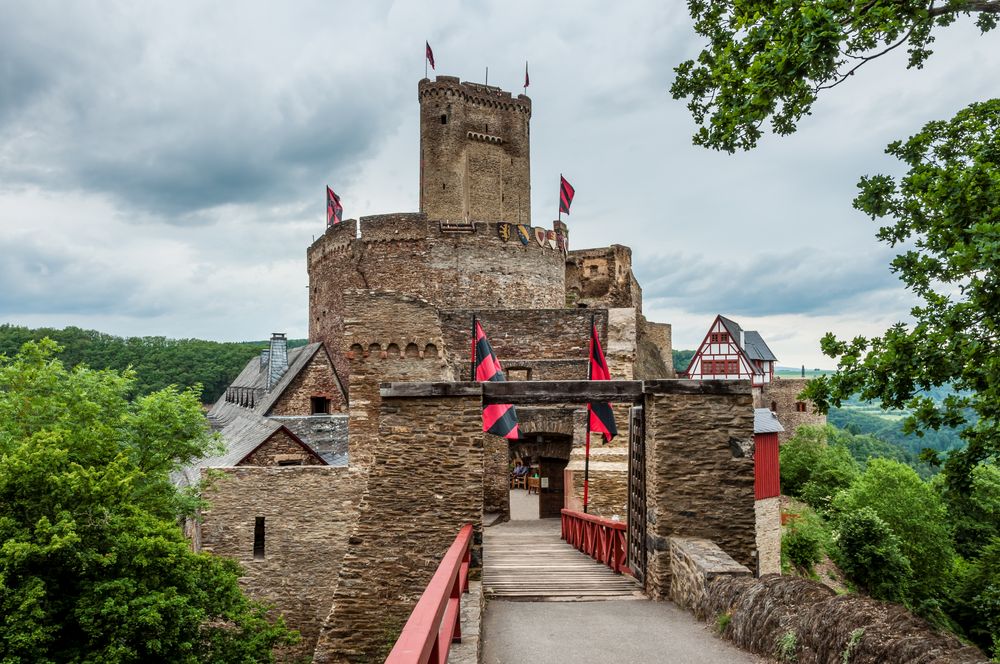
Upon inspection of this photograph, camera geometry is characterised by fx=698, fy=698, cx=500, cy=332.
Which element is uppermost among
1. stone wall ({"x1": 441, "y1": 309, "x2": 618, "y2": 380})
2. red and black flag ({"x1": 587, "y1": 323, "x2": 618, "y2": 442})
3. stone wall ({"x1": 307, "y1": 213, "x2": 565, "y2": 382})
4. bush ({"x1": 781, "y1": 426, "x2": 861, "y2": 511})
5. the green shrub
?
stone wall ({"x1": 307, "y1": 213, "x2": 565, "y2": 382})

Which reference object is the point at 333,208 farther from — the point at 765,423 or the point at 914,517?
the point at 914,517

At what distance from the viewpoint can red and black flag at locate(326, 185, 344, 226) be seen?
35.8 metres

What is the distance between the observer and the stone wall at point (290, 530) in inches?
687

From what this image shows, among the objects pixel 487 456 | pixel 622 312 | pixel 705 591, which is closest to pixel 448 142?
pixel 622 312

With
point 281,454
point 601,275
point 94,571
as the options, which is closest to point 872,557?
point 281,454

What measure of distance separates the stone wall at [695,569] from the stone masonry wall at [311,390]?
18960mm

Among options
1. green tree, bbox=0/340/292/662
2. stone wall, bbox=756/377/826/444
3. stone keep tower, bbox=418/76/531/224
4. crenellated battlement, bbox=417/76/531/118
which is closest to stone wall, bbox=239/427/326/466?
green tree, bbox=0/340/292/662

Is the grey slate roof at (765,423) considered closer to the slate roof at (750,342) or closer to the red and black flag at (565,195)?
the red and black flag at (565,195)

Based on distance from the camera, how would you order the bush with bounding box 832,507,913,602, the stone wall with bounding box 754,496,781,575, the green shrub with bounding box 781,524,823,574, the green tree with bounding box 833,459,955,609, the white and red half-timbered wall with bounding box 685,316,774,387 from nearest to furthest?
the stone wall with bounding box 754,496,781,575 → the bush with bounding box 832,507,913,602 → the green tree with bounding box 833,459,955,609 → the green shrub with bounding box 781,524,823,574 → the white and red half-timbered wall with bounding box 685,316,774,387

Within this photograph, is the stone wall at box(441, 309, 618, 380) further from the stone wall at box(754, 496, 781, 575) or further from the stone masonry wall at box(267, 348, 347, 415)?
the stone masonry wall at box(267, 348, 347, 415)

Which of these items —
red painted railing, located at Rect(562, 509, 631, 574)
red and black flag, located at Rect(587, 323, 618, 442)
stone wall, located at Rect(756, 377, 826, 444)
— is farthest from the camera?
stone wall, located at Rect(756, 377, 826, 444)

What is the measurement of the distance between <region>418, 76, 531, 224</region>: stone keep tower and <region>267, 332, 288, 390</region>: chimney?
10620 mm

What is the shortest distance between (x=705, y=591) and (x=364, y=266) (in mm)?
25654

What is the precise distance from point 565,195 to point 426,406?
92.7ft
